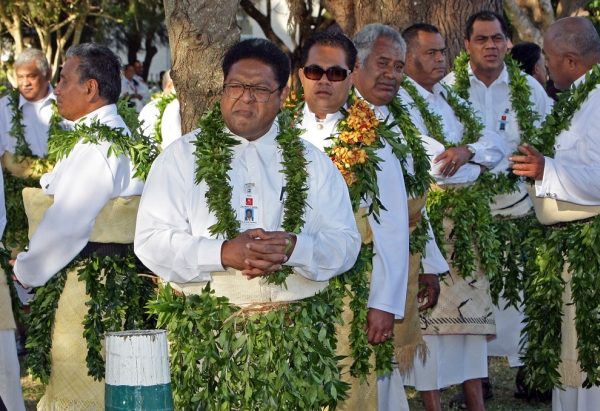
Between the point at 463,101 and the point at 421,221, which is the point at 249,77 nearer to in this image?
the point at 421,221

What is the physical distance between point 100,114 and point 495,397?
4.41m

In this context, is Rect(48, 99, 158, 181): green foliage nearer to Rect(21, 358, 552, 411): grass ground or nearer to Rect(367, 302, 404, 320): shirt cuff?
Rect(367, 302, 404, 320): shirt cuff

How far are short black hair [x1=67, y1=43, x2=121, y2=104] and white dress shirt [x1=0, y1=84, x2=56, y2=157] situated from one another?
4064 millimetres

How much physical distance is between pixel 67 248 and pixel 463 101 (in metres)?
3.68

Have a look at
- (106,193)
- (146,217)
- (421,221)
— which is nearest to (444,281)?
(421,221)

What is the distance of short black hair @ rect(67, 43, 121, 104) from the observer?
594 cm

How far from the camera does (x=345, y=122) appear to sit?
222 inches

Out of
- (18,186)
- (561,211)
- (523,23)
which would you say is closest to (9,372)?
(561,211)

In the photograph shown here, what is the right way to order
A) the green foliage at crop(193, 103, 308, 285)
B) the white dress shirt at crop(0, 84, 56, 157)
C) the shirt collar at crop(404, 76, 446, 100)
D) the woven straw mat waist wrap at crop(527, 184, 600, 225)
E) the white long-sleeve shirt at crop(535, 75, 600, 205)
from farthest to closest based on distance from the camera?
1. the white dress shirt at crop(0, 84, 56, 157)
2. the shirt collar at crop(404, 76, 446, 100)
3. the woven straw mat waist wrap at crop(527, 184, 600, 225)
4. the white long-sleeve shirt at crop(535, 75, 600, 205)
5. the green foliage at crop(193, 103, 308, 285)

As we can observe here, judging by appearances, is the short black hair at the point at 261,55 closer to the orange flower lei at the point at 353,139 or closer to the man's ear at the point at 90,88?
the orange flower lei at the point at 353,139

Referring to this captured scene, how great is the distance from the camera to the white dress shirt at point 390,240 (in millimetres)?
5383

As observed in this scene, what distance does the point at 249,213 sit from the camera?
4.51m

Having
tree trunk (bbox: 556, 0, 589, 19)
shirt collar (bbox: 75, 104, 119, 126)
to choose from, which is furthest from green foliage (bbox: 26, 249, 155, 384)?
tree trunk (bbox: 556, 0, 589, 19)

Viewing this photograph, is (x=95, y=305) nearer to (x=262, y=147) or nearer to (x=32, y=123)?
(x=262, y=147)
